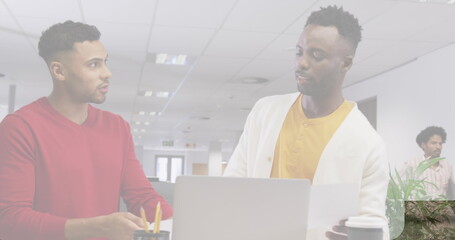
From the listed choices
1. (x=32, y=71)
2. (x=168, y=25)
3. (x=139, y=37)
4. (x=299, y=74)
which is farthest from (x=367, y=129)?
(x=32, y=71)

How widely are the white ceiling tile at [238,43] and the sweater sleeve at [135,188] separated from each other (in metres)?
2.85

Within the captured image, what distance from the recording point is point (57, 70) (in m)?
1.74

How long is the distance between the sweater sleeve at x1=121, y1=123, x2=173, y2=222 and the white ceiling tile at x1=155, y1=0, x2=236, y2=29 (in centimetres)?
229

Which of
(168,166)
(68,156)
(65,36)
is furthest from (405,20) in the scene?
(168,166)

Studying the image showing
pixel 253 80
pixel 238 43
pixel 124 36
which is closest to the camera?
pixel 124 36

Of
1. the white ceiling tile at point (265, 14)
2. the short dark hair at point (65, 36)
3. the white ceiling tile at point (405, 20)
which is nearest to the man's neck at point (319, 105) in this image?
the short dark hair at point (65, 36)

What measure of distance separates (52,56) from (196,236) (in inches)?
41.2

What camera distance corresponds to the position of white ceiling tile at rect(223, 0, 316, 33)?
3812mm

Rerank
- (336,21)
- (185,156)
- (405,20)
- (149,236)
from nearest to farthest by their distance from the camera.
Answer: (149,236) → (336,21) → (405,20) → (185,156)

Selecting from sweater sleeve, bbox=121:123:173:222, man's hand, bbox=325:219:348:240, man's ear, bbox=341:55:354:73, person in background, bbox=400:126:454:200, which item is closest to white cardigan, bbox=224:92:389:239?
man's ear, bbox=341:55:354:73

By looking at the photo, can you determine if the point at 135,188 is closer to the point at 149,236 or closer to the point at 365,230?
the point at 149,236

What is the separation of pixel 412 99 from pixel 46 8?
3.38 meters

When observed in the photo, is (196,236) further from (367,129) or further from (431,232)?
(367,129)

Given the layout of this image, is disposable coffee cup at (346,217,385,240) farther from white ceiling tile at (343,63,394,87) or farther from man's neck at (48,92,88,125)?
white ceiling tile at (343,63,394,87)
